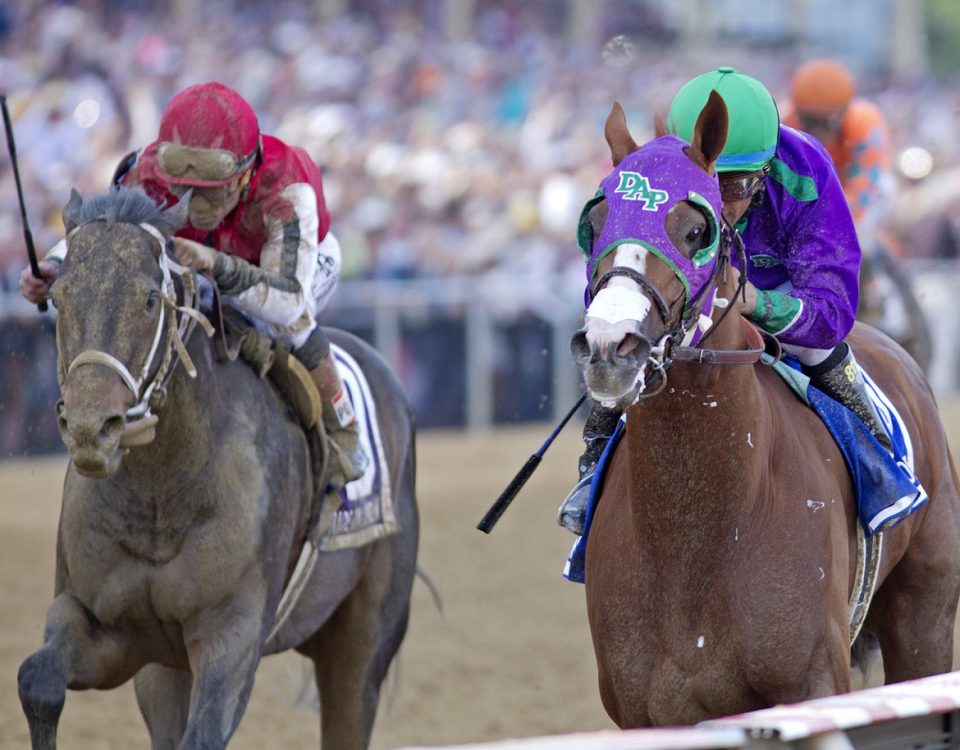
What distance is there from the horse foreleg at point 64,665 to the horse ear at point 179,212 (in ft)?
3.42

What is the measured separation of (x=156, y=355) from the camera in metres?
4.05

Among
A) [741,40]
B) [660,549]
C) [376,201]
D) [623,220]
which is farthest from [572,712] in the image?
[741,40]

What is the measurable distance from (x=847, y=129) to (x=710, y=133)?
366 centimetres

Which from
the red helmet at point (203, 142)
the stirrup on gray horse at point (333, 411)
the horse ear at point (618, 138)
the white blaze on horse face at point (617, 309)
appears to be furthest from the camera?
the stirrup on gray horse at point (333, 411)

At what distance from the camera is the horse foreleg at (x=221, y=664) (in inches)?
160

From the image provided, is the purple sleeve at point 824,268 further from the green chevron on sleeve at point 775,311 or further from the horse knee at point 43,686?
the horse knee at point 43,686

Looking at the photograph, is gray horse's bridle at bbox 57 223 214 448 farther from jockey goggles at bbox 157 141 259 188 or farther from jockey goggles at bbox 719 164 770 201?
jockey goggles at bbox 719 164 770 201

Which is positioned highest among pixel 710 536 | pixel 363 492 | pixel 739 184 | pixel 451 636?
pixel 739 184

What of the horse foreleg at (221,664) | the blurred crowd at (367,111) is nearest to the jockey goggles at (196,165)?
the horse foreleg at (221,664)

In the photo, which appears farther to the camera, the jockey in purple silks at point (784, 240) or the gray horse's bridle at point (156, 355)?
the gray horse's bridle at point (156, 355)

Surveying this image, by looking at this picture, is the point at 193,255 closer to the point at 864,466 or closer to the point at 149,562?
the point at 149,562

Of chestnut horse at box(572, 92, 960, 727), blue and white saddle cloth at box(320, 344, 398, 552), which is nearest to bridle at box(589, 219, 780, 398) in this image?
chestnut horse at box(572, 92, 960, 727)

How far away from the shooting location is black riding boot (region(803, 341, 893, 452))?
4.00m

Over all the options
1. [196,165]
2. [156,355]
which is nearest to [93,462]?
[156,355]
